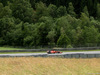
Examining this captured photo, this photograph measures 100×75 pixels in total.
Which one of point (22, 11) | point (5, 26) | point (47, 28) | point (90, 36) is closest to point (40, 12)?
point (22, 11)

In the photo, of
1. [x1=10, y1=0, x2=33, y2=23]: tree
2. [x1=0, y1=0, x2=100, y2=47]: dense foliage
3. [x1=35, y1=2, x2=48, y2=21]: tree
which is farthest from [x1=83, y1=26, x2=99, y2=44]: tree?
[x1=10, y1=0, x2=33, y2=23]: tree

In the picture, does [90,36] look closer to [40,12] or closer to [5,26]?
[5,26]

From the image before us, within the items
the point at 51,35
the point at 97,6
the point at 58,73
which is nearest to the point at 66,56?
the point at 58,73

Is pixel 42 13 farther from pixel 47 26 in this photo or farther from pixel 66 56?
pixel 66 56

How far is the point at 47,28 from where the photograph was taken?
63.6 m

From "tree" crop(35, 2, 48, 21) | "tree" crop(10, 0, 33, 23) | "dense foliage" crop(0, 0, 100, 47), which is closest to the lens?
"dense foliage" crop(0, 0, 100, 47)

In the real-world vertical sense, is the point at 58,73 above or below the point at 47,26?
below

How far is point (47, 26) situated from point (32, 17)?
28.5 m

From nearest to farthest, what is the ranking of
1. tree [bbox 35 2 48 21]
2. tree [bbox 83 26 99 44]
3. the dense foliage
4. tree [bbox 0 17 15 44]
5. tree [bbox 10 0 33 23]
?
tree [bbox 83 26 99 44]
the dense foliage
tree [bbox 0 17 15 44]
tree [bbox 10 0 33 23]
tree [bbox 35 2 48 21]

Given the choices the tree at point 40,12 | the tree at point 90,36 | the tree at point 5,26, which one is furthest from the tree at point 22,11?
the tree at point 90,36

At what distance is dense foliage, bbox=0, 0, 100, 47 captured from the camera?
62.3 m

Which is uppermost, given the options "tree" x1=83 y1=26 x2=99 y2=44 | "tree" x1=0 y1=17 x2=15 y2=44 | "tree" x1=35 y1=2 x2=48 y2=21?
"tree" x1=35 y1=2 x2=48 y2=21

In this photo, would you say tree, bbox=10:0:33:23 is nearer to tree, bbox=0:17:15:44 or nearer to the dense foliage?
the dense foliage

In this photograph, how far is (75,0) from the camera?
10888 centimetres
